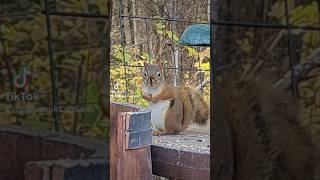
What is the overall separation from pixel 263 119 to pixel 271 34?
202 mm

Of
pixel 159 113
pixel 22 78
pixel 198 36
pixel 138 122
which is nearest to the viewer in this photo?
pixel 22 78

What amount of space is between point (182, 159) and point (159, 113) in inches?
39.9

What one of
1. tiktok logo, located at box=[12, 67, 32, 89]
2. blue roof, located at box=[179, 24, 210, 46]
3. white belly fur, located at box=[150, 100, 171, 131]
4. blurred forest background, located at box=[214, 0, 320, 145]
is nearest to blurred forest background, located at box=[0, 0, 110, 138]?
tiktok logo, located at box=[12, 67, 32, 89]

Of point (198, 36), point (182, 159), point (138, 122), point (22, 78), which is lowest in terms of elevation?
point (182, 159)

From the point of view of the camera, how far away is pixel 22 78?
1438 mm

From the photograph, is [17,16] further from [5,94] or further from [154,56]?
[154,56]

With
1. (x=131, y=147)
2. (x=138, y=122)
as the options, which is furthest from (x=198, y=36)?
(x=131, y=147)

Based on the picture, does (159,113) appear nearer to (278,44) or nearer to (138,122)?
(138,122)

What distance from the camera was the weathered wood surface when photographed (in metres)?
2.99

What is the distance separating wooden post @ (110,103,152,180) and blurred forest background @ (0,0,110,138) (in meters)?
1.64

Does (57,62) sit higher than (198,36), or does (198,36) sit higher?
(198,36)

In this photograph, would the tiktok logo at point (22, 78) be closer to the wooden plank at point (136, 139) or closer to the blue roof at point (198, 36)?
the blue roof at point (198, 36)

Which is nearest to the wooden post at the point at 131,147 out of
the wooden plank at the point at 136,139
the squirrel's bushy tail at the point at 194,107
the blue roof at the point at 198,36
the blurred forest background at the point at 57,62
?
the wooden plank at the point at 136,139

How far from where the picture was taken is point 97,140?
146cm
